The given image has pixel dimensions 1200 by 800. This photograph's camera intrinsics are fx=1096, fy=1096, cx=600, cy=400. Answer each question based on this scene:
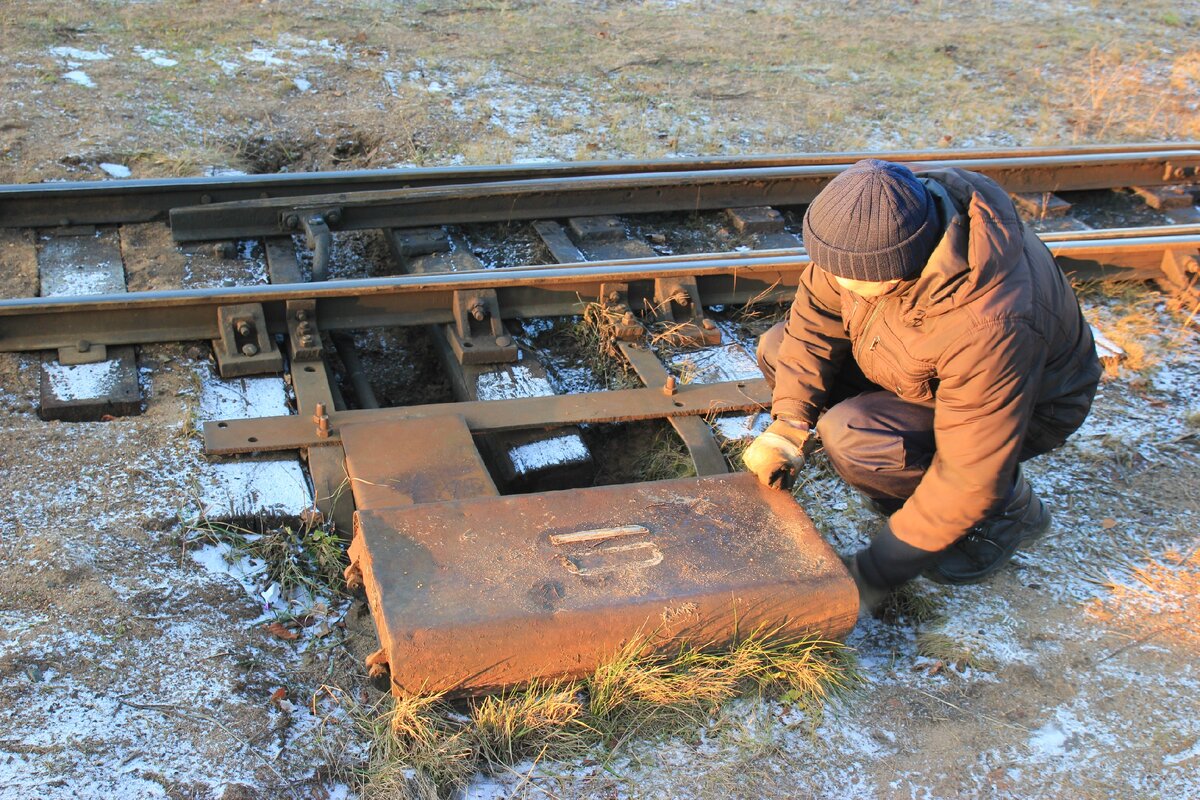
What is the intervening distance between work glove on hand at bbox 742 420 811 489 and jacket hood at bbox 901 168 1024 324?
0.71 metres

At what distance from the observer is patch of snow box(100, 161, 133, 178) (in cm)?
651

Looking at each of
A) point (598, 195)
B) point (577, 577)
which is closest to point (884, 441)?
point (577, 577)

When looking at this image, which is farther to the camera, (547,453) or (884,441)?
(547,453)

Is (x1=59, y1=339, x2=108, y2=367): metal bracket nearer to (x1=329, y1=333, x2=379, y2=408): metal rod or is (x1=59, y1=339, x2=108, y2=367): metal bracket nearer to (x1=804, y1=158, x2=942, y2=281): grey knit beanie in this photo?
(x1=329, y1=333, x2=379, y2=408): metal rod

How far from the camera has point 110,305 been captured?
4227 millimetres

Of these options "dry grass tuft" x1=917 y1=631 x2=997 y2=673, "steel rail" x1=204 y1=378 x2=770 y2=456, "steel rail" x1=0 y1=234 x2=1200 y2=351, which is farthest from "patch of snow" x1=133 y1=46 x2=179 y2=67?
"dry grass tuft" x1=917 y1=631 x2=997 y2=673

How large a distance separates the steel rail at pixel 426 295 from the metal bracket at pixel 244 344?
59mm

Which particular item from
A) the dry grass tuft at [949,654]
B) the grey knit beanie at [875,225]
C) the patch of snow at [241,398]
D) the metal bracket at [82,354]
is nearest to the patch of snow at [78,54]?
the metal bracket at [82,354]

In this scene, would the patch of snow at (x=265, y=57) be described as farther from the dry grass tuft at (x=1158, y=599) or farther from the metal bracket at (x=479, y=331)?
the dry grass tuft at (x=1158, y=599)

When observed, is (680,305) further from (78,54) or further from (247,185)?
(78,54)

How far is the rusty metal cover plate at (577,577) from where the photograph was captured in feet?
9.59

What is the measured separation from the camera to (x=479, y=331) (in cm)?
460

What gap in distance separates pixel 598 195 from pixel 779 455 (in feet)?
8.91

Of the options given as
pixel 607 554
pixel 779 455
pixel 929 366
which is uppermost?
pixel 929 366
